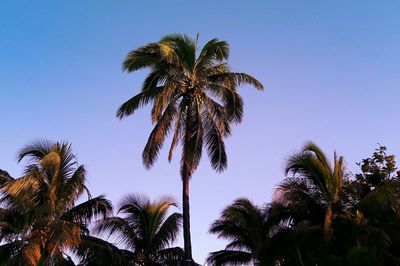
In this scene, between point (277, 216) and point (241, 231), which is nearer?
point (277, 216)

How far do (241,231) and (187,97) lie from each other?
6705 millimetres

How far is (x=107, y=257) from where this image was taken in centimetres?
2158

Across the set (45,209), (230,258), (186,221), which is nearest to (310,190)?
(186,221)

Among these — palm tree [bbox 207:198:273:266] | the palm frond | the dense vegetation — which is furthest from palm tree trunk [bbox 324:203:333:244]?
the palm frond

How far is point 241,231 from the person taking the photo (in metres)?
26.0

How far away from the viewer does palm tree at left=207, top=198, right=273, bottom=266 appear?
24812mm

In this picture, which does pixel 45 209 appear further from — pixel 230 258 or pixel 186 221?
pixel 230 258

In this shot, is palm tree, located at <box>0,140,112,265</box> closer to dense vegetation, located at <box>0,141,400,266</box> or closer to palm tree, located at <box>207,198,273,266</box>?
dense vegetation, located at <box>0,141,400,266</box>

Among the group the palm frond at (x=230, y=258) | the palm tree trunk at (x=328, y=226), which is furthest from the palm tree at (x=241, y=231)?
the palm tree trunk at (x=328, y=226)

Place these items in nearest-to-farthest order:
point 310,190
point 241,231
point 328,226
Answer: point 328,226 → point 310,190 → point 241,231

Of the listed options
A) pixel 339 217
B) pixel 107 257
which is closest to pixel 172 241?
pixel 107 257

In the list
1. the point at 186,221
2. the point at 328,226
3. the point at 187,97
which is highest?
the point at 187,97

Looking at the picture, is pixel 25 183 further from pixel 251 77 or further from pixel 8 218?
pixel 251 77

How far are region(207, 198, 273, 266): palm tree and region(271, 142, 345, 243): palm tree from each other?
7.36 ft
